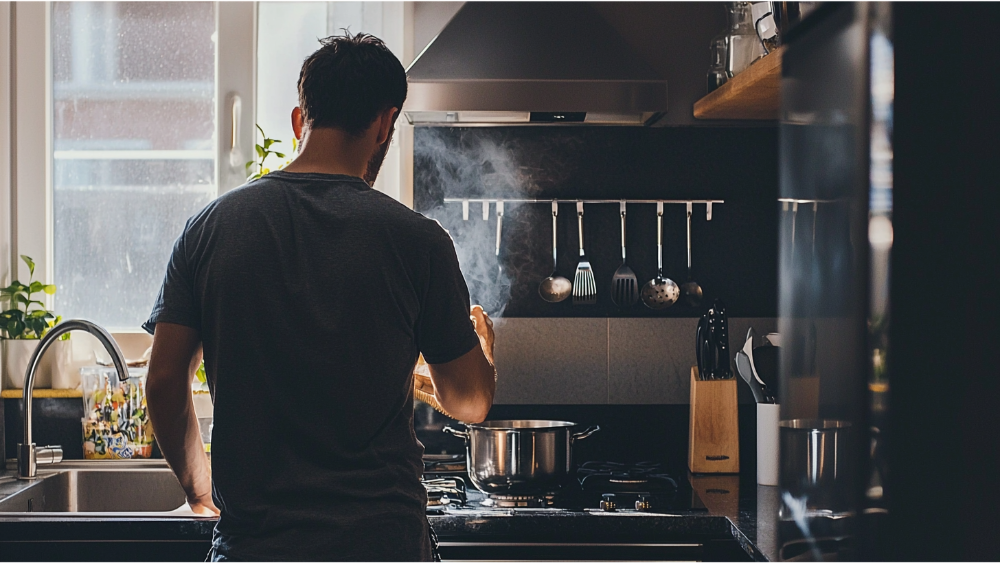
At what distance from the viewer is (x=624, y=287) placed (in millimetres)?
2305

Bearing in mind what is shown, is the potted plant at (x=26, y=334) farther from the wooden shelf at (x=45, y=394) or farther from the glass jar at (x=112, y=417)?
the glass jar at (x=112, y=417)

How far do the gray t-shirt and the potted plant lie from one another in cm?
142

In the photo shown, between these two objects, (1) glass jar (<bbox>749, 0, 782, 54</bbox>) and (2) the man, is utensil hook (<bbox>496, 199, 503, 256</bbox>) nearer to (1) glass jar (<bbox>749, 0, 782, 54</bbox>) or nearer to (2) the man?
(1) glass jar (<bbox>749, 0, 782, 54</bbox>)

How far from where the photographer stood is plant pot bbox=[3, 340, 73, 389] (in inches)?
86.9

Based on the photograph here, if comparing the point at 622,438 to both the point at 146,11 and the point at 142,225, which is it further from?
the point at 146,11

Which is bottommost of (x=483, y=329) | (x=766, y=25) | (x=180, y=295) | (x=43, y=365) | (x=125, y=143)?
(x=43, y=365)

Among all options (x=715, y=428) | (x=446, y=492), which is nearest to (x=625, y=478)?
(x=715, y=428)

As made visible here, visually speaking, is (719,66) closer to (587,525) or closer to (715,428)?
(715,428)

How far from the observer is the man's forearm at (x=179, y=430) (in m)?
1.13

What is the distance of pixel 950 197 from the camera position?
1.14ft

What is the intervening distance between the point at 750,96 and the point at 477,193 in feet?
2.45

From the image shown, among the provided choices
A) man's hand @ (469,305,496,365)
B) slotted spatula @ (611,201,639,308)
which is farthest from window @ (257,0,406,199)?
slotted spatula @ (611,201,639,308)

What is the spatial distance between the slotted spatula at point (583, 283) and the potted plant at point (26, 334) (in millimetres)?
1322

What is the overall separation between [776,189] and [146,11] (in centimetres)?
177
